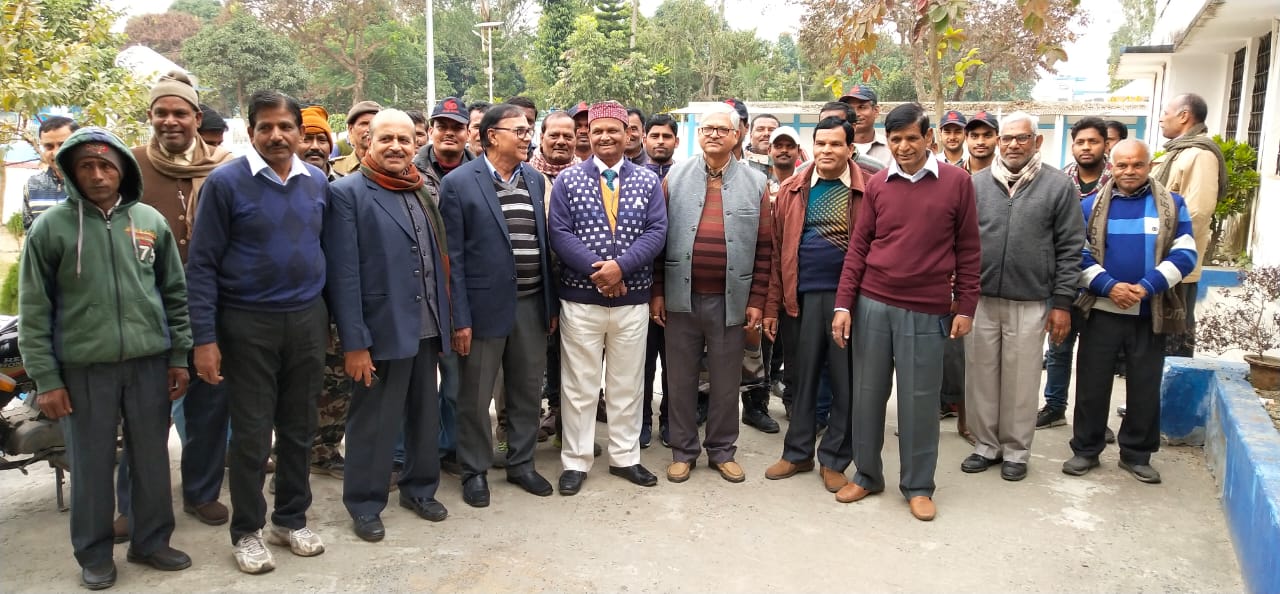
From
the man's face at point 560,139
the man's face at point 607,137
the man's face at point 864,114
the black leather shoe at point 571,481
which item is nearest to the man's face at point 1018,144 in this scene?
the man's face at point 864,114

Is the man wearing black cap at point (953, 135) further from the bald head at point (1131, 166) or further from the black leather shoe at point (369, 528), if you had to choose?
the black leather shoe at point (369, 528)

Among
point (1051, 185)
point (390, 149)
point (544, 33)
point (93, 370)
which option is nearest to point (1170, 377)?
point (1051, 185)

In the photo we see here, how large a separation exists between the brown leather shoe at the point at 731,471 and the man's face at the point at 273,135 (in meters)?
2.84

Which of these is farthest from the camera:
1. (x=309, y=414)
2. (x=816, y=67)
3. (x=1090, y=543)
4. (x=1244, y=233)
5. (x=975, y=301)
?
(x=816, y=67)

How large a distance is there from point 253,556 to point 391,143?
6.19 ft

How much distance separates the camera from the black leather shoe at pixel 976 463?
5.07 metres

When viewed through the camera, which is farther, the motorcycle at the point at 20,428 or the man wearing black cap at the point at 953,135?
the man wearing black cap at the point at 953,135

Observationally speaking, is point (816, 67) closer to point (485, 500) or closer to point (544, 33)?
point (544, 33)

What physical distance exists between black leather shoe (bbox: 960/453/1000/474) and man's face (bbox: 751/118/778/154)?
2.93 metres

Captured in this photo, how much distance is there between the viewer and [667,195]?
4.94 metres

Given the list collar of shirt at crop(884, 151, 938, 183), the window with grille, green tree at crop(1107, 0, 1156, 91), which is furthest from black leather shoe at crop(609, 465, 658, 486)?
green tree at crop(1107, 0, 1156, 91)

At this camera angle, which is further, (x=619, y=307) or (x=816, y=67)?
(x=816, y=67)

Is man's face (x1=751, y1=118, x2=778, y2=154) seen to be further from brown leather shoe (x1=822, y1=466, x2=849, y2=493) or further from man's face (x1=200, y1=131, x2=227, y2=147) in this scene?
man's face (x1=200, y1=131, x2=227, y2=147)

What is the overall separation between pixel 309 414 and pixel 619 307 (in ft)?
5.52
